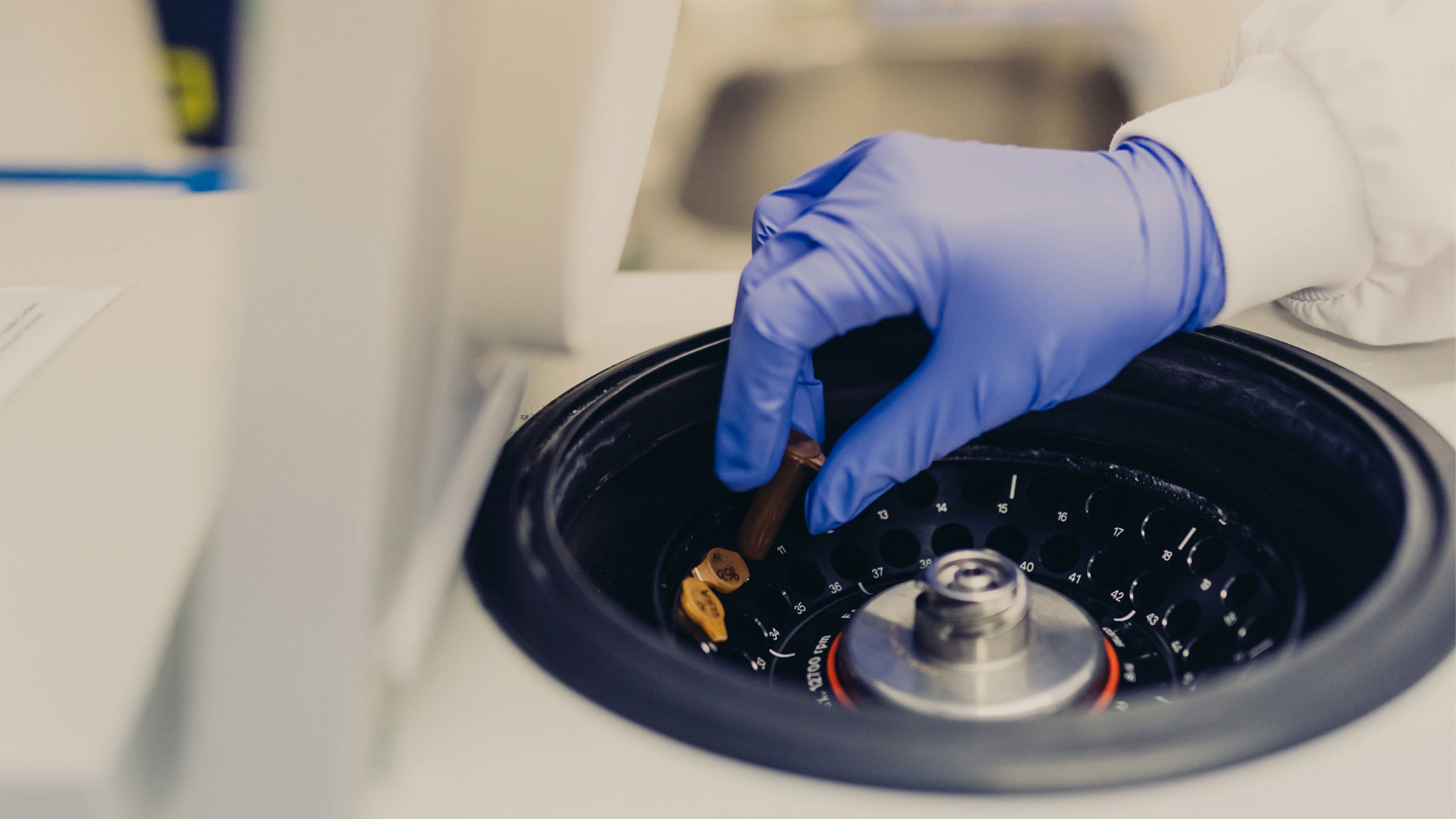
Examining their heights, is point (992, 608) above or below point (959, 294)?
below

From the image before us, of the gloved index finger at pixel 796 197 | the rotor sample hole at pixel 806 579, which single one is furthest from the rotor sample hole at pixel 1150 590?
the gloved index finger at pixel 796 197

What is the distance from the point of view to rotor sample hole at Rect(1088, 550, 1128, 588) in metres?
0.81

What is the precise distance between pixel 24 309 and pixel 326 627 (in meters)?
0.61

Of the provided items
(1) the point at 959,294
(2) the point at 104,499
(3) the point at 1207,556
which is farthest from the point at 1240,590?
(2) the point at 104,499

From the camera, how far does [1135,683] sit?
0.69 metres

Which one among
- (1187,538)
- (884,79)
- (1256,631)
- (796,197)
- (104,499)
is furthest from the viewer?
(884,79)

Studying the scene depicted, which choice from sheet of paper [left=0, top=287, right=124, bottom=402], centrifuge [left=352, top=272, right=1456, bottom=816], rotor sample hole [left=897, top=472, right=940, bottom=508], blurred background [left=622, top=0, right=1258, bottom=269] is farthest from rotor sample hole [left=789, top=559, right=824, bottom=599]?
blurred background [left=622, top=0, right=1258, bottom=269]

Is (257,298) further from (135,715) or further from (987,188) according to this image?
(987,188)

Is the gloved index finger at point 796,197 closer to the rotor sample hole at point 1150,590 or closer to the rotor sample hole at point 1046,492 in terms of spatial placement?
the rotor sample hole at point 1046,492

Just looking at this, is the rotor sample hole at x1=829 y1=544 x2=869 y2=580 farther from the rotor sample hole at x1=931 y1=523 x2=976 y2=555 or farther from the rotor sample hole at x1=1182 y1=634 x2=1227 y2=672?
the rotor sample hole at x1=1182 y1=634 x2=1227 y2=672

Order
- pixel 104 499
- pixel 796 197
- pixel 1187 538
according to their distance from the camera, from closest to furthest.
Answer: pixel 104 499
pixel 1187 538
pixel 796 197

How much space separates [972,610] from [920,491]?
0.91ft

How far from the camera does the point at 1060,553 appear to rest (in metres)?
0.83

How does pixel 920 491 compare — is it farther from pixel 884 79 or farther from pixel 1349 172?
pixel 884 79
